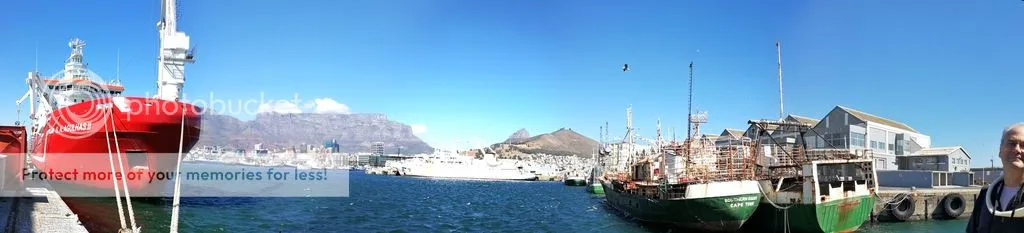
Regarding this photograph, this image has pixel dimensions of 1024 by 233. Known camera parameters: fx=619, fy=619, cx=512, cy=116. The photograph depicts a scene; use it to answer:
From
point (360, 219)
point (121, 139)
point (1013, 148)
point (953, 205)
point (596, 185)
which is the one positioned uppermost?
point (121, 139)

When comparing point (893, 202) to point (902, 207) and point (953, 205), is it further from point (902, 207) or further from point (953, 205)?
point (953, 205)

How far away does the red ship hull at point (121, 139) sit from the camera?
27.3m

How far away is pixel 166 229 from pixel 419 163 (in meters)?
130

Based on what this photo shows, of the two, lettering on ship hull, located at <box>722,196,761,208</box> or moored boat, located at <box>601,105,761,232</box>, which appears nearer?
lettering on ship hull, located at <box>722,196,761,208</box>

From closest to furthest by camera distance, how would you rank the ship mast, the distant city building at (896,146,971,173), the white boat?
1. the ship mast
2. the distant city building at (896,146,971,173)
3. the white boat

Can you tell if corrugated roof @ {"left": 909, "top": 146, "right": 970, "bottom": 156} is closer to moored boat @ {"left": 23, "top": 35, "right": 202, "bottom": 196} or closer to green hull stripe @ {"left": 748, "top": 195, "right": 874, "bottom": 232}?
green hull stripe @ {"left": 748, "top": 195, "right": 874, "bottom": 232}

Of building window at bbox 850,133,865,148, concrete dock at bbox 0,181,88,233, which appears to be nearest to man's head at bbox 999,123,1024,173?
concrete dock at bbox 0,181,88,233

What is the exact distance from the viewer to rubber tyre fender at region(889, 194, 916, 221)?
121 feet

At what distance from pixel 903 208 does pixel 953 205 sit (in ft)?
16.5

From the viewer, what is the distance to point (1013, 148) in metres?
3.72

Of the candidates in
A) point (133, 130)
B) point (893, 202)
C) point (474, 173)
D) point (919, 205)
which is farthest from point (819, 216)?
point (474, 173)

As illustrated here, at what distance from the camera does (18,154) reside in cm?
2984

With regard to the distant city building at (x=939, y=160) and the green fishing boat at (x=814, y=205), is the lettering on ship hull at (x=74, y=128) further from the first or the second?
the distant city building at (x=939, y=160)

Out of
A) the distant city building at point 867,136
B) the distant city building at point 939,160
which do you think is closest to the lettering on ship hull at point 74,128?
the distant city building at point 867,136
